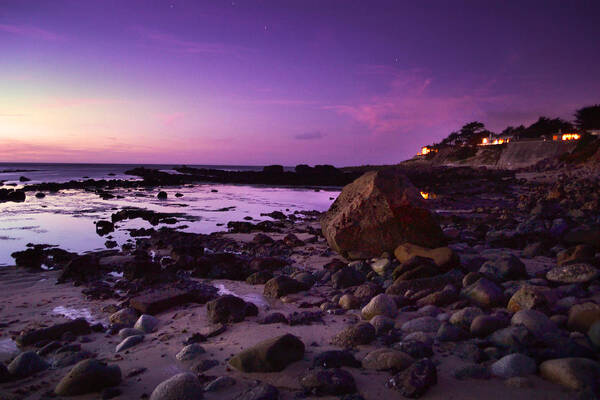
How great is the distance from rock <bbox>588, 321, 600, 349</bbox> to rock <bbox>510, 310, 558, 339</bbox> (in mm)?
268

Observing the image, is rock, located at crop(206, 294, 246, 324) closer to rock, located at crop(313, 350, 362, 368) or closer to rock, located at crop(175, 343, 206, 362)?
rock, located at crop(175, 343, 206, 362)

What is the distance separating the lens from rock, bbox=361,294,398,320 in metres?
4.64

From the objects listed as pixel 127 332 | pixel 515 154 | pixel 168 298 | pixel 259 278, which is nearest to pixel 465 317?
pixel 259 278

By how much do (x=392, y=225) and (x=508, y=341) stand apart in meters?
4.30

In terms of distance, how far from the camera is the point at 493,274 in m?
5.75

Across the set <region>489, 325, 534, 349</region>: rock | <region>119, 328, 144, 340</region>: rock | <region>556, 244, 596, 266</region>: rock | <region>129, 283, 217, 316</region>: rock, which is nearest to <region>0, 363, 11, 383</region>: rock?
<region>119, 328, 144, 340</region>: rock

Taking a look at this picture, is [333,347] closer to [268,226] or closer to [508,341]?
[508,341]

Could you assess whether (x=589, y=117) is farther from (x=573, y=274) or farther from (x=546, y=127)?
(x=573, y=274)

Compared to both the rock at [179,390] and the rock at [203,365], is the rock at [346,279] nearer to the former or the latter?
the rock at [203,365]

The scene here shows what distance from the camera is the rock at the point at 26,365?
3559mm

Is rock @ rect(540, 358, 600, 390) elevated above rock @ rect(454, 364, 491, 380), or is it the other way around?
rock @ rect(540, 358, 600, 390)

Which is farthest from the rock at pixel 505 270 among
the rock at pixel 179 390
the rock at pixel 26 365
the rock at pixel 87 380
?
the rock at pixel 26 365

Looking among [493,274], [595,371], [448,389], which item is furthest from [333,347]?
[493,274]

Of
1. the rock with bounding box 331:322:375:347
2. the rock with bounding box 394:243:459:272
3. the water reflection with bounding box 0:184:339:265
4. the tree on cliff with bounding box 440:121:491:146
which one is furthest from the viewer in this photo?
the tree on cliff with bounding box 440:121:491:146
